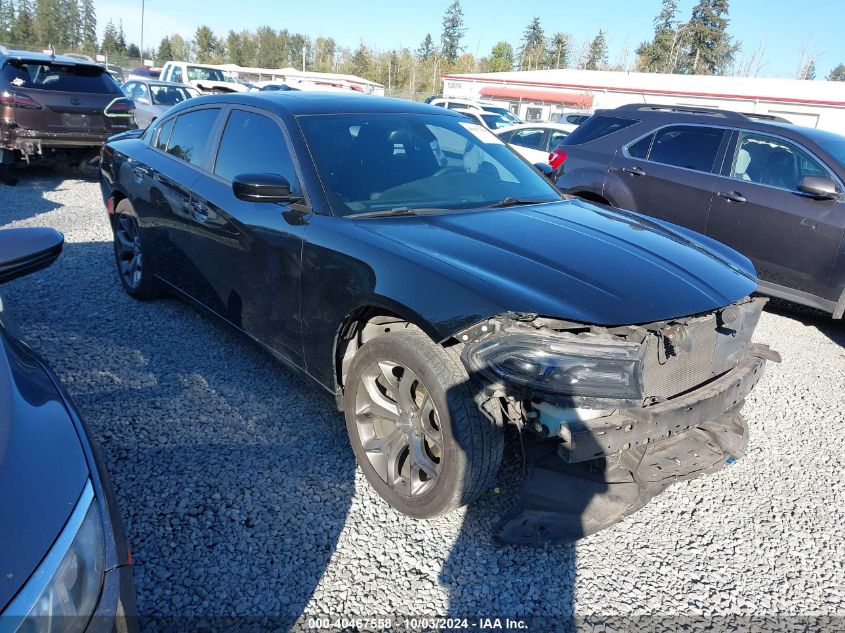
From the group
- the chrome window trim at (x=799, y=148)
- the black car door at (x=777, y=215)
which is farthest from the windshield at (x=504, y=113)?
the black car door at (x=777, y=215)

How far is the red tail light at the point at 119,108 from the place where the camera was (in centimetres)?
937

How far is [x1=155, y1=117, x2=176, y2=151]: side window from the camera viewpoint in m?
4.50

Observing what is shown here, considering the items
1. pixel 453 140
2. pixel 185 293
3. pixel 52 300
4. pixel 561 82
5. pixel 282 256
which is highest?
pixel 561 82

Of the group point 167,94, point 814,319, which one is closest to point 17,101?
point 167,94

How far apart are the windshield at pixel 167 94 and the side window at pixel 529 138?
7280mm

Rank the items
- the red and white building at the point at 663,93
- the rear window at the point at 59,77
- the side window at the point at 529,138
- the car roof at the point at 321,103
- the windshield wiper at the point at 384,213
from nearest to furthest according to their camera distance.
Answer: the windshield wiper at the point at 384,213, the car roof at the point at 321,103, the rear window at the point at 59,77, the side window at the point at 529,138, the red and white building at the point at 663,93

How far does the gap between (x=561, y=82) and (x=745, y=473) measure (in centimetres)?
3755

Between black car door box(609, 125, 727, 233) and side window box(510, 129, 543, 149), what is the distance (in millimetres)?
5280

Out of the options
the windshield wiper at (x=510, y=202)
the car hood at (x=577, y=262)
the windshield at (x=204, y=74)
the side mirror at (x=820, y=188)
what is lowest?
the car hood at (x=577, y=262)

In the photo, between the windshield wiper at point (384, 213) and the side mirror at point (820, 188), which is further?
the side mirror at point (820, 188)

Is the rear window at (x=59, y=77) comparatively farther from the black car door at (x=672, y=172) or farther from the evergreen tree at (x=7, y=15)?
the evergreen tree at (x=7, y=15)

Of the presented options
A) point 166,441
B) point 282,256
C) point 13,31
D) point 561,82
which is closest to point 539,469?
point 282,256

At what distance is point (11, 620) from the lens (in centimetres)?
111

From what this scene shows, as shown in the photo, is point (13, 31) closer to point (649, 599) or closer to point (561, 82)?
point (561, 82)
